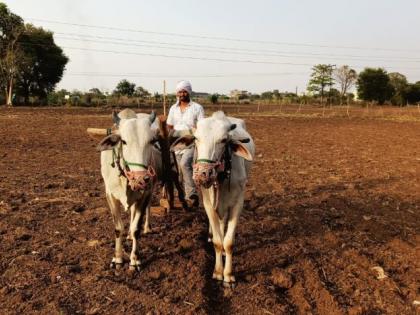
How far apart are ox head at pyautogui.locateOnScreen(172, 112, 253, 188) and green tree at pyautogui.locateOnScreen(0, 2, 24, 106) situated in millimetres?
40942

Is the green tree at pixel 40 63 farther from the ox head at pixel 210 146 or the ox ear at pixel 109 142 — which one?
the ox head at pixel 210 146

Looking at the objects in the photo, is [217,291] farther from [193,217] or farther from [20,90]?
[20,90]

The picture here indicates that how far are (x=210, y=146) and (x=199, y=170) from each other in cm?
30

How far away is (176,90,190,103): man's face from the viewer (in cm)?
620

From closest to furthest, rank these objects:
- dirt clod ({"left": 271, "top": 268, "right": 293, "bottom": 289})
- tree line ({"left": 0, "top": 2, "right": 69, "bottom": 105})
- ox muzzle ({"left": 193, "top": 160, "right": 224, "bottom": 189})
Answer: ox muzzle ({"left": 193, "top": 160, "right": 224, "bottom": 189}) < dirt clod ({"left": 271, "top": 268, "right": 293, "bottom": 289}) < tree line ({"left": 0, "top": 2, "right": 69, "bottom": 105})

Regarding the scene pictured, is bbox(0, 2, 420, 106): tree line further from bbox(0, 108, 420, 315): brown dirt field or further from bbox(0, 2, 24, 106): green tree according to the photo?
bbox(0, 108, 420, 315): brown dirt field

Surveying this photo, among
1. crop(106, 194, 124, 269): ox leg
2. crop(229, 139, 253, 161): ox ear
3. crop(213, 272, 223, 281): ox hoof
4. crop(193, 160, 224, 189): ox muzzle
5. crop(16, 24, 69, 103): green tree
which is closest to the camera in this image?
crop(193, 160, 224, 189): ox muzzle

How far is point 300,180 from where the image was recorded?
9820 millimetres

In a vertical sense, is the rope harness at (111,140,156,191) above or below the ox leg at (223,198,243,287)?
above

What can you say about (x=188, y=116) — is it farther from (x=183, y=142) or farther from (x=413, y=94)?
(x=413, y=94)

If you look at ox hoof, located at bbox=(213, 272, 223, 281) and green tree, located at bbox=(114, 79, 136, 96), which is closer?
ox hoof, located at bbox=(213, 272, 223, 281)

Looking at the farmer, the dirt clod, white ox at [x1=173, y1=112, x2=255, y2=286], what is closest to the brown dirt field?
the dirt clod

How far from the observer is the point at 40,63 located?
151 feet

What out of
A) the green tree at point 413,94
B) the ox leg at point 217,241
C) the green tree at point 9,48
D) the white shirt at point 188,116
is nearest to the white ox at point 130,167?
the ox leg at point 217,241
